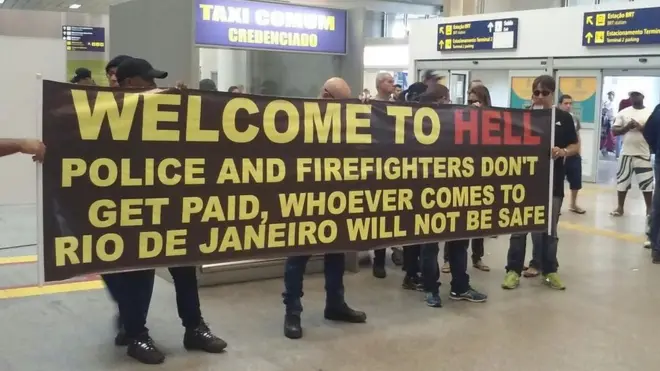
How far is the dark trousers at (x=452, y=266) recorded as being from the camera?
5207 mm

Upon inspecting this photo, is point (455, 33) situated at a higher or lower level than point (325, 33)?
higher

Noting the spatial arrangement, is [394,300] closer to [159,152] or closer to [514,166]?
[514,166]

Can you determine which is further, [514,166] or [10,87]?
[10,87]

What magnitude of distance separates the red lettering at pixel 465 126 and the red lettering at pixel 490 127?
65 mm

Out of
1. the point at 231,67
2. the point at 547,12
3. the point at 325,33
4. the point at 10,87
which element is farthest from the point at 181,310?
the point at 547,12

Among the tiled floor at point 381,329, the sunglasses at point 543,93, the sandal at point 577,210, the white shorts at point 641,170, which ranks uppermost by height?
the sunglasses at point 543,93

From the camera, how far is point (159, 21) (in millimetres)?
5875

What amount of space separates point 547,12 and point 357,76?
8.19 m

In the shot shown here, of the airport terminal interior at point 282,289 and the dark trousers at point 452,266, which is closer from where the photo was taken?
the airport terminal interior at point 282,289

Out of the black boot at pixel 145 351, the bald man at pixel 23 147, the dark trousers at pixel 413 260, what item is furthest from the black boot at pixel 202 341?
the dark trousers at pixel 413 260

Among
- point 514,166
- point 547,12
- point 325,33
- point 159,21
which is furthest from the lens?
point 547,12

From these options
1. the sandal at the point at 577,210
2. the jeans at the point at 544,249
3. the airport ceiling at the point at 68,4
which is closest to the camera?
the jeans at the point at 544,249

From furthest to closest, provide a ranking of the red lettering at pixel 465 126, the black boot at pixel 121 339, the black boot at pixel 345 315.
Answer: the red lettering at pixel 465 126
the black boot at pixel 345 315
the black boot at pixel 121 339

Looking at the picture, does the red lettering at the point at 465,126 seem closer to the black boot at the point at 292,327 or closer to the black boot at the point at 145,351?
the black boot at the point at 292,327
